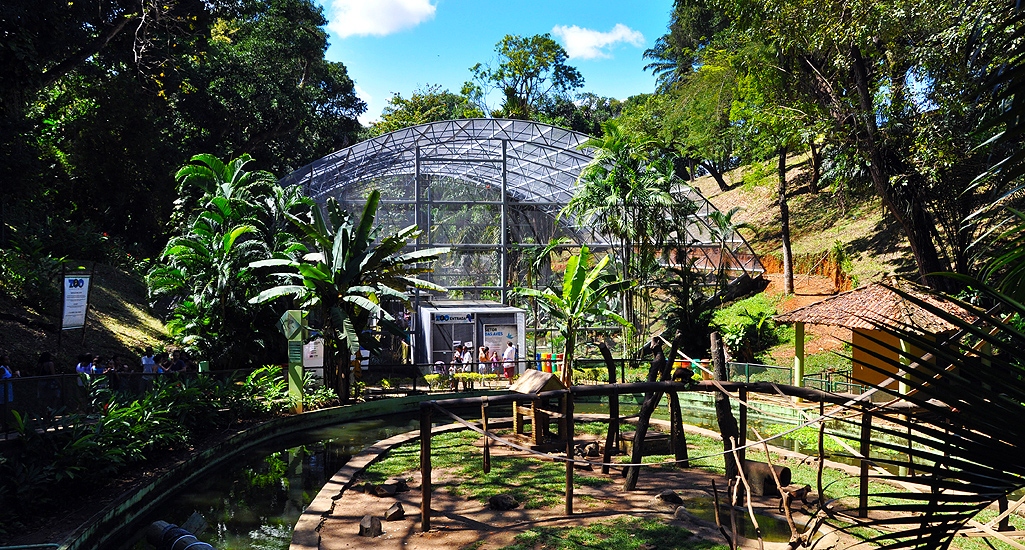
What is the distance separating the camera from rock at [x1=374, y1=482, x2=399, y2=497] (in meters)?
9.43

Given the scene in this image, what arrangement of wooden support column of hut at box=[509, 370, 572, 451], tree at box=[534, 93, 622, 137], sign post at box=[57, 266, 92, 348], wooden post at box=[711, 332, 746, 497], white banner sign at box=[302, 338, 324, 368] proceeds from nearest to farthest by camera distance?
wooden post at box=[711, 332, 746, 497], wooden support column of hut at box=[509, 370, 572, 451], sign post at box=[57, 266, 92, 348], white banner sign at box=[302, 338, 324, 368], tree at box=[534, 93, 622, 137]

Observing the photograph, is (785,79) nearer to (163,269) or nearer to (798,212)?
(798,212)

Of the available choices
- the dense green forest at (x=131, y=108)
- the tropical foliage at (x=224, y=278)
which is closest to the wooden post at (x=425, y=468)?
the tropical foliage at (x=224, y=278)

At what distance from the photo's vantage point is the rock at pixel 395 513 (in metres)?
8.29

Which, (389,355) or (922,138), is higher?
(922,138)

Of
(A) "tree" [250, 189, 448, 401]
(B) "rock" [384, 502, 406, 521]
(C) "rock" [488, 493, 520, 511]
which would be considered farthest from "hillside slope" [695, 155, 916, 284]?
(B) "rock" [384, 502, 406, 521]

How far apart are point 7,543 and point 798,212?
3446 cm

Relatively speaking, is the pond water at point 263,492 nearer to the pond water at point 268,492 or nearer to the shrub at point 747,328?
the pond water at point 268,492

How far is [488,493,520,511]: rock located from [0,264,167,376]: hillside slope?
11.0 meters

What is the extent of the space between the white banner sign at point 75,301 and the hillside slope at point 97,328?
135 centimetres

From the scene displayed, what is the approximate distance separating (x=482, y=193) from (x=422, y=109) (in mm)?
27148

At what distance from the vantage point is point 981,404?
1.84 m

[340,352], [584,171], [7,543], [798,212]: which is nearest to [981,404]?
[7,543]

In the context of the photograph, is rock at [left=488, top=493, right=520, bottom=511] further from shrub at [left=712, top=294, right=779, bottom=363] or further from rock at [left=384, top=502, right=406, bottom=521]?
shrub at [left=712, top=294, right=779, bottom=363]
